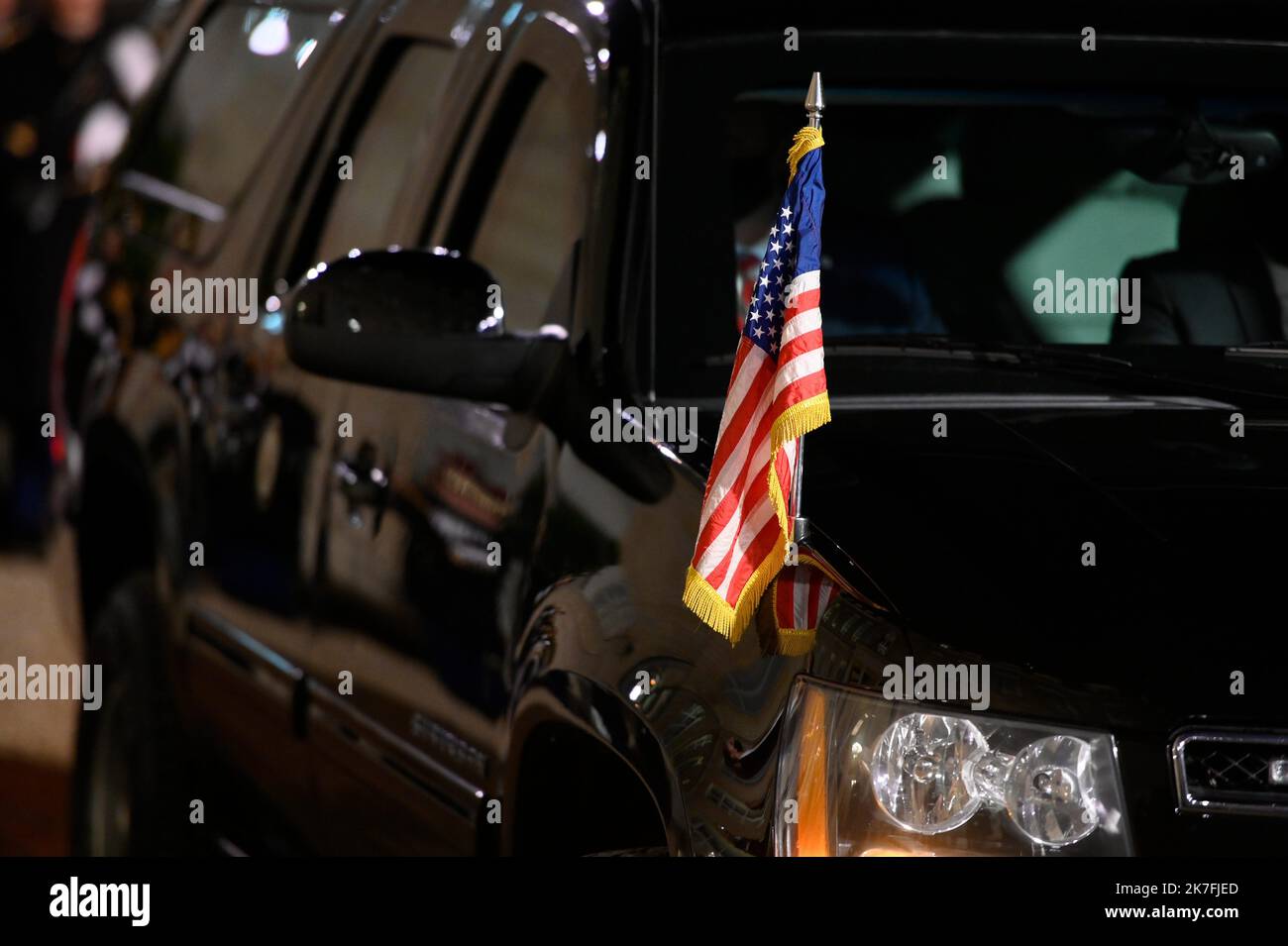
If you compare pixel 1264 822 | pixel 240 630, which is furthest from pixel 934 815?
pixel 240 630

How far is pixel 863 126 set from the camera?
368cm

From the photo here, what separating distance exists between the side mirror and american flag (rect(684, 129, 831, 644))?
0.45 meters

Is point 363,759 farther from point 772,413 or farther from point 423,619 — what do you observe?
point 772,413

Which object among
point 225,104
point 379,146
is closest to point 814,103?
point 379,146

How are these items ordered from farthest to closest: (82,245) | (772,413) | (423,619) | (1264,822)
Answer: (82,245)
(423,619)
(772,413)
(1264,822)

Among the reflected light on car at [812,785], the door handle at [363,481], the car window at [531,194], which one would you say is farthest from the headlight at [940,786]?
the door handle at [363,481]

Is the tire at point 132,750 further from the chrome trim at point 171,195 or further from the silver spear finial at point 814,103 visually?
the silver spear finial at point 814,103

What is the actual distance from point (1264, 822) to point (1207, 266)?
153cm

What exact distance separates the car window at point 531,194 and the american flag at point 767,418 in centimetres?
55

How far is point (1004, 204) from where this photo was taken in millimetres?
3742

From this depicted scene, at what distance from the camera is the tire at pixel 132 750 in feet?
15.2

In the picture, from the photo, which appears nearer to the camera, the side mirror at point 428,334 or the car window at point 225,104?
the side mirror at point 428,334

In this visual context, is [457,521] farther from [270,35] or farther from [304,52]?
[270,35]

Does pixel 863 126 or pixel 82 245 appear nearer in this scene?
pixel 863 126
